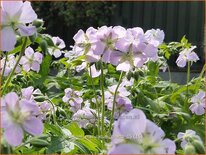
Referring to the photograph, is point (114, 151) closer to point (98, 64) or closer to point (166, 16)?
point (98, 64)

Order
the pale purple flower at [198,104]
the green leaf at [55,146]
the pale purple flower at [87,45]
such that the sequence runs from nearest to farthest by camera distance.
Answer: the green leaf at [55,146]
the pale purple flower at [87,45]
the pale purple flower at [198,104]

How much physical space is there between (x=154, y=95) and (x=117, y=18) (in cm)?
712

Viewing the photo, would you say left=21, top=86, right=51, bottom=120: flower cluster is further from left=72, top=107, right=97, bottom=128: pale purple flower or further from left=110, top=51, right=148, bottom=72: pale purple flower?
left=110, top=51, right=148, bottom=72: pale purple flower

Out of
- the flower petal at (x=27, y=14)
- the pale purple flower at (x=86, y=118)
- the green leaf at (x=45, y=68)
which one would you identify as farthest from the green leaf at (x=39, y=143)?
the green leaf at (x=45, y=68)

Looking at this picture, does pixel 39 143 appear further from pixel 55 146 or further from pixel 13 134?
pixel 13 134

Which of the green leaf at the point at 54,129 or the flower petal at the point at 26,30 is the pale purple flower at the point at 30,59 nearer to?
the green leaf at the point at 54,129

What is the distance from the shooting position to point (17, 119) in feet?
3.10

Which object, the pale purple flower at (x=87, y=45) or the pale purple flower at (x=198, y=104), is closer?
the pale purple flower at (x=87, y=45)

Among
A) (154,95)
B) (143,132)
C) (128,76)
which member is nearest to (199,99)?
(154,95)

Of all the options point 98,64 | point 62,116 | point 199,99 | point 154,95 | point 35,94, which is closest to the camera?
point 98,64

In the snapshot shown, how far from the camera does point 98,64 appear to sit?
138 cm

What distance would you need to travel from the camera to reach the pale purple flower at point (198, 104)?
194cm

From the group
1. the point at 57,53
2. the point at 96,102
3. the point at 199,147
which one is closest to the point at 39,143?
the point at 199,147

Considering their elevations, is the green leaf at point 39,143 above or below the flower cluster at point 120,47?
below
